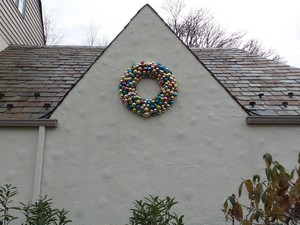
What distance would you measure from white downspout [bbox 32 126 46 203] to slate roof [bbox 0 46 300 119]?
35cm

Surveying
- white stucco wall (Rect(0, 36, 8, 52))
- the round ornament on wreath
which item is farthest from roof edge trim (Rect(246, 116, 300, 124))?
white stucco wall (Rect(0, 36, 8, 52))

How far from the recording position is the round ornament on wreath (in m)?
4.75

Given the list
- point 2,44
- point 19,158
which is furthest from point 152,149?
point 2,44

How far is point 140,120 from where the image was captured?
190 inches

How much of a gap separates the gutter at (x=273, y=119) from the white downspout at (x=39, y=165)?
11.3ft

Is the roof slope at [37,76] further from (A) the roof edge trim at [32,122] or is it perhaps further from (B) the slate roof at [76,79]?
(A) the roof edge trim at [32,122]

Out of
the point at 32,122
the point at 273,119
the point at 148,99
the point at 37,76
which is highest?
the point at 37,76

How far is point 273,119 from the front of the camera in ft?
15.5

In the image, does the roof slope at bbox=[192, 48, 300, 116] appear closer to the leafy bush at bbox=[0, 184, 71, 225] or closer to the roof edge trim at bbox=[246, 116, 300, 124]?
the roof edge trim at bbox=[246, 116, 300, 124]

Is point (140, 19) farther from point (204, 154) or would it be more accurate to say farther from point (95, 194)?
point (95, 194)

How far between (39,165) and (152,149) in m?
1.84

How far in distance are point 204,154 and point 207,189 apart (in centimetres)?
56

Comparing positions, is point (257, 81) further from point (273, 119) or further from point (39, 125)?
point (39, 125)

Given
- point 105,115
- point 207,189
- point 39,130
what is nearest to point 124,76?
point 105,115
